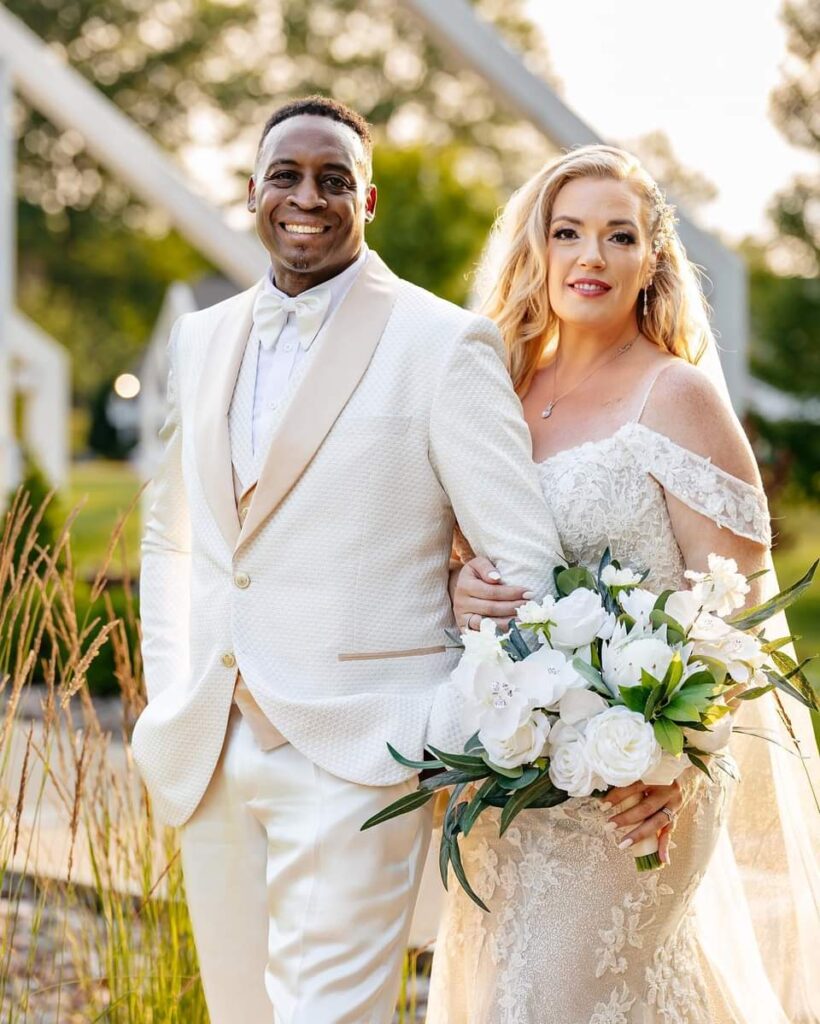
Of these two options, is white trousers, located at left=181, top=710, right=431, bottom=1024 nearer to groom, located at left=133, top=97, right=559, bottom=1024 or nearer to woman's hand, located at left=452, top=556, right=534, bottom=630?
groom, located at left=133, top=97, right=559, bottom=1024

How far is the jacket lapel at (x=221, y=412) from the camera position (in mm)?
2736

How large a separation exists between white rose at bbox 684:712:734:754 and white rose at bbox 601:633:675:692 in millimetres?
155

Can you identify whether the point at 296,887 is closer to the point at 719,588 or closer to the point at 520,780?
the point at 520,780

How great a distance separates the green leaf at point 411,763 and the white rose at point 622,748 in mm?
285

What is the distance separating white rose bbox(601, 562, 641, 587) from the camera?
2639mm

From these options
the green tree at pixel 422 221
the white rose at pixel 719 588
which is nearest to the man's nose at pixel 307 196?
the white rose at pixel 719 588

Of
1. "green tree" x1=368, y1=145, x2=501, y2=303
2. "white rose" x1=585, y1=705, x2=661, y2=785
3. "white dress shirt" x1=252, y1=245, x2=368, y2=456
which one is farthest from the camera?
"green tree" x1=368, y1=145, x2=501, y2=303

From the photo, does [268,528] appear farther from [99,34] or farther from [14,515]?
[99,34]

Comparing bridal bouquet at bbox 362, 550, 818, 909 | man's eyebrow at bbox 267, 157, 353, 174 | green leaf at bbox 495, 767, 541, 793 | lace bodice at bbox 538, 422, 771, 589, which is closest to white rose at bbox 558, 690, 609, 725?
bridal bouquet at bbox 362, 550, 818, 909

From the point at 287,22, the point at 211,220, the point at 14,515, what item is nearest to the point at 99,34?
the point at 287,22

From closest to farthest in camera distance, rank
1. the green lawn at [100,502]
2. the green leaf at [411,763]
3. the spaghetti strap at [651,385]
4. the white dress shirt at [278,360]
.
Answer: the green leaf at [411,763], the white dress shirt at [278,360], the spaghetti strap at [651,385], the green lawn at [100,502]

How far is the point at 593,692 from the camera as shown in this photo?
254cm

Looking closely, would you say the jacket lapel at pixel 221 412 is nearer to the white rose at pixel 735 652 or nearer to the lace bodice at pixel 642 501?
the lace bodice at pixel 642 501

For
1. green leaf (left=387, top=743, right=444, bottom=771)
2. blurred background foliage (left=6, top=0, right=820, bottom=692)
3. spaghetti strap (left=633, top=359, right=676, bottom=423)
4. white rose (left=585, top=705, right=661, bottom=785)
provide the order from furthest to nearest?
blurred background foliage (left=6, top=0, right=820, bottom=692)
spaghetti strap (left=633, top=359, right=676, bottom=423)
green leaf (left=387, top=743, right=444, bottom=771)
white rose (left=585, top=705, right=661, bottom=785)
